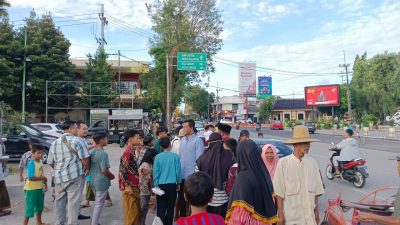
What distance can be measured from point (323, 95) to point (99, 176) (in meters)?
58.4

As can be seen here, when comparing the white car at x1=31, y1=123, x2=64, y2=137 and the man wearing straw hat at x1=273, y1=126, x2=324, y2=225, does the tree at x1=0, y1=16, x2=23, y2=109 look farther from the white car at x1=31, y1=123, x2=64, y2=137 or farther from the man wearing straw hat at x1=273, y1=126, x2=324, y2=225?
the man wearing straw hat at x1=273, y1=126, x2=324, y2=225

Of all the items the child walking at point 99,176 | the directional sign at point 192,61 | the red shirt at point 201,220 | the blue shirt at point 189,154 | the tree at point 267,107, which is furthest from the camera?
the tree at point 267,107

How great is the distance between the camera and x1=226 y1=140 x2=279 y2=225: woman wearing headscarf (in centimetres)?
335

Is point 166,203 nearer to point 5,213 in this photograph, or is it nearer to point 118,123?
point 5,213

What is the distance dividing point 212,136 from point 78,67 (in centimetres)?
3719

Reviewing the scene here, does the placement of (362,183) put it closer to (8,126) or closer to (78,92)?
(8,126)

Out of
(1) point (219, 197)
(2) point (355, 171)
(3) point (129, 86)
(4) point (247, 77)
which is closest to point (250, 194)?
(1) point (219, 197)

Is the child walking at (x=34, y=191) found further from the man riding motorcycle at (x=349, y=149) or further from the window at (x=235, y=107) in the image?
the window at (x=235, y=107)

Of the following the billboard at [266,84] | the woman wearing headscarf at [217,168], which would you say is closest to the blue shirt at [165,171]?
the woman wearing headscarf at [217,168]

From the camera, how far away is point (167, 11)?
34.5m

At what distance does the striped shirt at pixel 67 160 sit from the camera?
228 inches

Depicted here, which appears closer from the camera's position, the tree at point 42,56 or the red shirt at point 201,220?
the red shirt at point 201,220

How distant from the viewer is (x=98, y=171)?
20.4 feet

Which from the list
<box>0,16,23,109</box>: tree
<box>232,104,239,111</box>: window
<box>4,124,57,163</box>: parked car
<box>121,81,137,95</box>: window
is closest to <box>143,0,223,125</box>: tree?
<box>121,81,137,95</box>: window
